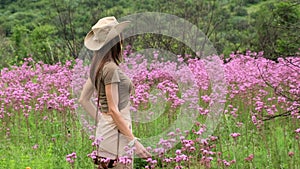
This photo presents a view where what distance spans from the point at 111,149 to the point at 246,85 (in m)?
2.53

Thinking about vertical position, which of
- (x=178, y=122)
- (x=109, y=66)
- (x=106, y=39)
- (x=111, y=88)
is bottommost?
(x=178, y=122)

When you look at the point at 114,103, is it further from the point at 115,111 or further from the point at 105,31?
the point at 105,31

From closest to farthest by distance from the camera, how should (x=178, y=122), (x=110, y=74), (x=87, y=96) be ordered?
(x=110, y=74), (x=87, y=96), (x=178, y=122)

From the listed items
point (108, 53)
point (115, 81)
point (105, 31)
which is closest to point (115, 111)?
point (115, 81)

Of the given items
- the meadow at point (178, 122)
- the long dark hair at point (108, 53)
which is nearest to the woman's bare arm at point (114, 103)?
the long dark hair at point (108, 53)

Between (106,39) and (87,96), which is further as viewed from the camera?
(87,96)

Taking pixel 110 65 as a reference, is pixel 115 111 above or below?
below

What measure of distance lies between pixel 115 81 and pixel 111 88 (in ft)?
0.16

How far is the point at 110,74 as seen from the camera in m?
2.79

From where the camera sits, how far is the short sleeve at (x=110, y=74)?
2793 mm

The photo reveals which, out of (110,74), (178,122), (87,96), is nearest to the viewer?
(110,74)

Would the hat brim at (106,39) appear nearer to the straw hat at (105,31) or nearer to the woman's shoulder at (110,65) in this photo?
the straw hat at (105,31)

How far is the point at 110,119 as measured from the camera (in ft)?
9.62

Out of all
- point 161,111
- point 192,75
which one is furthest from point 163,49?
point 161,111
